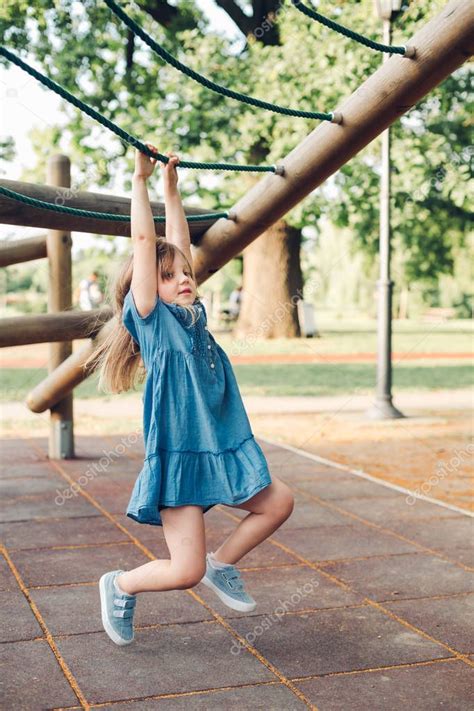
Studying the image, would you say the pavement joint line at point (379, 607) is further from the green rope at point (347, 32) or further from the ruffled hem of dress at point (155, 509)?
the green rope at point (347, 32)

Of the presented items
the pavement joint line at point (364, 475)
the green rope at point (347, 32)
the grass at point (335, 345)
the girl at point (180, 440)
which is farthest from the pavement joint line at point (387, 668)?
the grass at point (335, 345)

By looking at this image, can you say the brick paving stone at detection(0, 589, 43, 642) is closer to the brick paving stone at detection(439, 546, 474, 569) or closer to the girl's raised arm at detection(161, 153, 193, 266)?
the girl's raised arm at detection(161, 153, 193, 266)

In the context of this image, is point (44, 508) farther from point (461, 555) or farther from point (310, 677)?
point (310, 677)

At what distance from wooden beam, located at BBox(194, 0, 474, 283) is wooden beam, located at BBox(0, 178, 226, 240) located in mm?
210

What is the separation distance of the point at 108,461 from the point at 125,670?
3560 millimetres

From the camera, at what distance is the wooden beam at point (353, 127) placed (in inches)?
118

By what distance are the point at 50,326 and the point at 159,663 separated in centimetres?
249

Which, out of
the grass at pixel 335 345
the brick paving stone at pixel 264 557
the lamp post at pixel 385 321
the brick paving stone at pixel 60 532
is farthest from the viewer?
the grass at pixel 335 345

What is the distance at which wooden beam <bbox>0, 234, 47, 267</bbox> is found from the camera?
16.0 feet

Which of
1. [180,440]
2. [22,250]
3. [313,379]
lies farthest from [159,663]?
[313,379]

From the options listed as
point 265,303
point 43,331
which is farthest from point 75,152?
point 43,331

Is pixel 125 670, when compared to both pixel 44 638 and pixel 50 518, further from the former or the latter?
pixel 50 518

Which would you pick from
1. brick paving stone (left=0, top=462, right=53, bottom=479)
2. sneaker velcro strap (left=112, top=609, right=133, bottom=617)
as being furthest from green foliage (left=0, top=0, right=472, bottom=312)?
sneaker velcro strap (left=112, top=609, right=133, bottom=617)

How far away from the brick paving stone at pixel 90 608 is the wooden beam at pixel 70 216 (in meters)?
1.45
